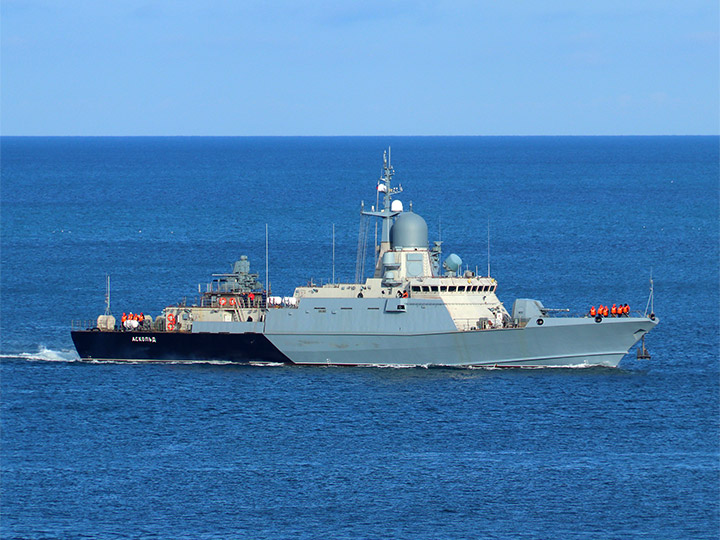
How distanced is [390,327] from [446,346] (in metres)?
2.71

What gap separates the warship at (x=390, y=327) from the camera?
220ft

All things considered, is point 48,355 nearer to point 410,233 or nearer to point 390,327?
point 390,327

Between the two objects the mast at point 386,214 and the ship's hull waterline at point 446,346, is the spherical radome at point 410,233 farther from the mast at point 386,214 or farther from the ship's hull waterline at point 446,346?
the ship's hull waterline at point 446,346

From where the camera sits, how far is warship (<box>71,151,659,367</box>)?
2643 inches

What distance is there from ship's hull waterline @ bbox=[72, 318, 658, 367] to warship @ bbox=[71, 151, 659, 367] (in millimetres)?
46

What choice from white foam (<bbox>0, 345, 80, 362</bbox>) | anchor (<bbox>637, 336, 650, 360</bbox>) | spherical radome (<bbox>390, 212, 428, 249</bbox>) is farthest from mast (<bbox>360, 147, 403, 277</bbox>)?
white foam (<bbox>0, 345, 80, 362</bbox>)

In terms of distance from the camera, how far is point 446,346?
67.4 meters

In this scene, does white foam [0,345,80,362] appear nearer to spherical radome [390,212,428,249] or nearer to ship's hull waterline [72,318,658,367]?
ship's hull waterline [72,318,658,367]

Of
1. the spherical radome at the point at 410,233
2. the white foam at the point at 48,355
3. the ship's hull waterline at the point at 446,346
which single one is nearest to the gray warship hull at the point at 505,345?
the ship's hull waterline at the point at 446,346

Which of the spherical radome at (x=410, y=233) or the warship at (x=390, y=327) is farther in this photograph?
the spherical radome at (x=410, y=233)

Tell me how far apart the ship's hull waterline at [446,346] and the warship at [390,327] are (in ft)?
0.15

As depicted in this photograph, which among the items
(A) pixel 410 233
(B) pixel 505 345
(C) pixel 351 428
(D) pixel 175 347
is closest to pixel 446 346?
(B) pixel 505 345

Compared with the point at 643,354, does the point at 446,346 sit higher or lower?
higher

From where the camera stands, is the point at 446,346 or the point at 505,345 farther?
the point at 446,346
